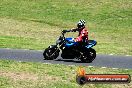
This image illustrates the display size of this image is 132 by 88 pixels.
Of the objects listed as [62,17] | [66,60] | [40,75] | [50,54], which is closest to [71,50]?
[66,60]

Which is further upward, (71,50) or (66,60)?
(71,50)

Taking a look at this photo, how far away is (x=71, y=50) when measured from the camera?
20.1 metres

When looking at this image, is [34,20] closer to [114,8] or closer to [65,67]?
[114,8]

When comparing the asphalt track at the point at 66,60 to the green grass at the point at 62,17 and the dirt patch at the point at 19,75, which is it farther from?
the green grass at the point at 62,17

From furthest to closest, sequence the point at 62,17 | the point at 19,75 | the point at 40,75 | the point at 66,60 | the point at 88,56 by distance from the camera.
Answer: the point at 62,17 → the point at 66,60 → the point at 88,56 → the point at 40,75 → the point at 19,75

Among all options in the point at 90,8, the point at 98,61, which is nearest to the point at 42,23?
the point at 90,8

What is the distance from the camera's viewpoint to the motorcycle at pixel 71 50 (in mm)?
19984

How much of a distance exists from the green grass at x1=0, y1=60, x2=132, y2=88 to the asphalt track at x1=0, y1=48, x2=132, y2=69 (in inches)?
49.3

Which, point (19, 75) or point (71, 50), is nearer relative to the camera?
point (19, 75)

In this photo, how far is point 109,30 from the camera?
1663 inches

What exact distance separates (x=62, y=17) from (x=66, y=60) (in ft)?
90.7

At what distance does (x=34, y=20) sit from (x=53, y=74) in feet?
95.1

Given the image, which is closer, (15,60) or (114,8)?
(15,60)

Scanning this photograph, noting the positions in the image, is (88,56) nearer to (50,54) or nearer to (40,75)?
(50,54)
